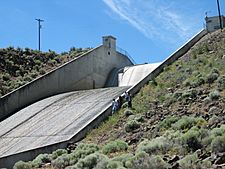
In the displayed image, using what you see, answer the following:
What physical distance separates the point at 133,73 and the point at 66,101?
1079 centimetres

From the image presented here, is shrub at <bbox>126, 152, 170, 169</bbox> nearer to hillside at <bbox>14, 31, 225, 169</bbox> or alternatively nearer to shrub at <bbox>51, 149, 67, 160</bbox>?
hillside at <bbox>14, 31, 225, 169</bbox>

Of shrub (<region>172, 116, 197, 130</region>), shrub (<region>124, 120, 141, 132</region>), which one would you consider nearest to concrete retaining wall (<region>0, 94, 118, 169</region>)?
shrub (<region>124, 120, 141, 132</region>)

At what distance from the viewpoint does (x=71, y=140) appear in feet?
64.4

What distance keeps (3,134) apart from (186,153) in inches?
511

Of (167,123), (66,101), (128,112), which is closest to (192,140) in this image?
(167,123)

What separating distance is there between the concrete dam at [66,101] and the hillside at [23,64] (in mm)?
2427

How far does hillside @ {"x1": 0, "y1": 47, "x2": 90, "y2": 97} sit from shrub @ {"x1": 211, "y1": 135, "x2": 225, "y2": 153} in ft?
73.2

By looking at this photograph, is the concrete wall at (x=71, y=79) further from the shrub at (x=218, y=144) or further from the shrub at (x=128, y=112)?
the shrub at (x=218, y=144)

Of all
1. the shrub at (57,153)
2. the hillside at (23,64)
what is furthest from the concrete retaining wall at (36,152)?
the hillside at (23,64)

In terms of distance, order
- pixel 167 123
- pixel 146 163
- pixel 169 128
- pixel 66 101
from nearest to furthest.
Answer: pixel 146 163
pixel 169 128
pixel 167 123
pixel 66 101

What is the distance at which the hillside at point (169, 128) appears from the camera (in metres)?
12.3

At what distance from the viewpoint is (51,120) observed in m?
24.3

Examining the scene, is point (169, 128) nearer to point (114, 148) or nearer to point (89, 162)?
point (114, 148)

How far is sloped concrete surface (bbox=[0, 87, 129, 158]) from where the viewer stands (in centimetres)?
2072
